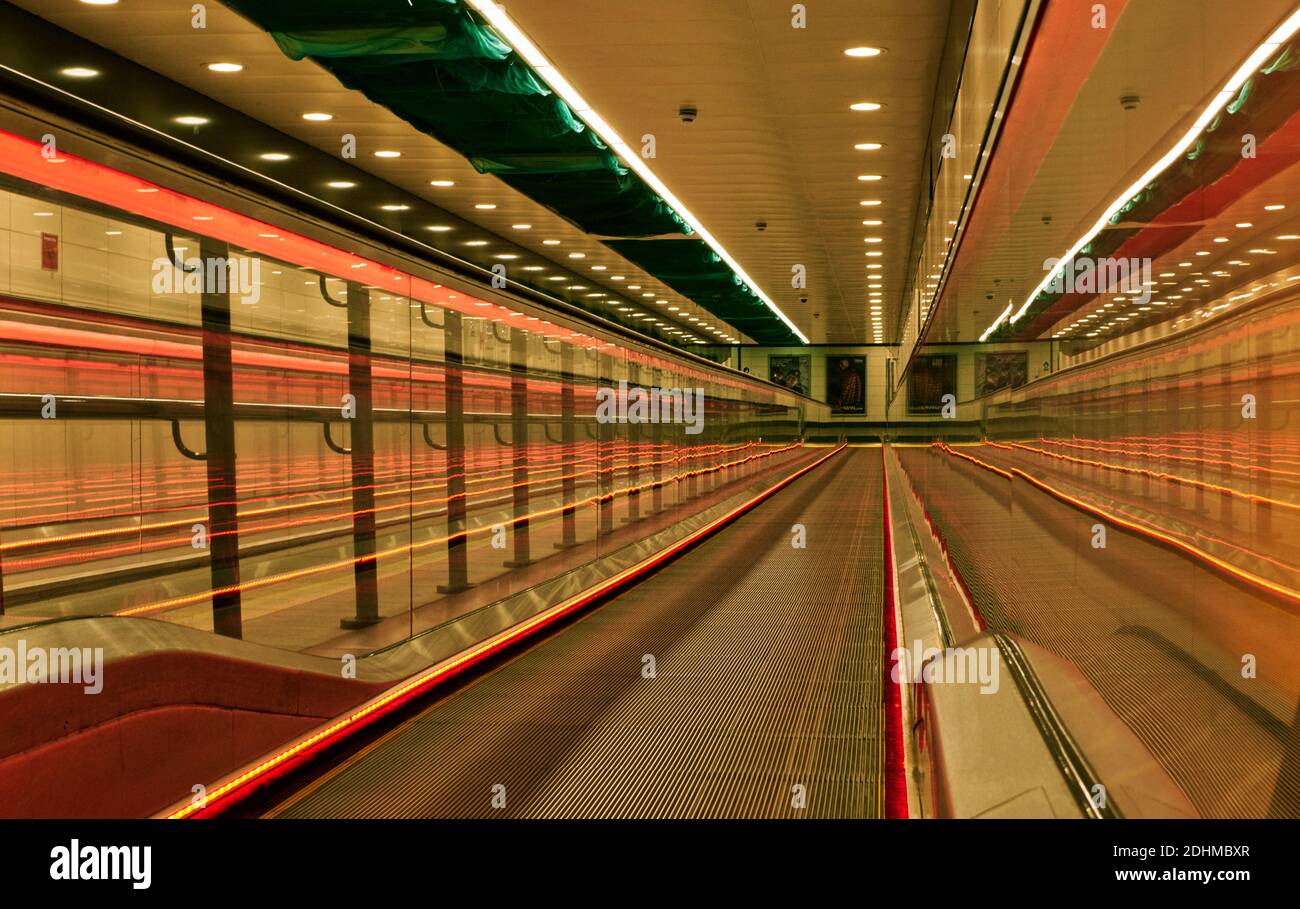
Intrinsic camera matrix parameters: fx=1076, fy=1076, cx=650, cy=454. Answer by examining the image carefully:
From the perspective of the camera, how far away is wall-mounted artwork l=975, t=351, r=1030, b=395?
5426 millimetres

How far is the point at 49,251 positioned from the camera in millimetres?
3172

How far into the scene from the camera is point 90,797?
308 centimetres

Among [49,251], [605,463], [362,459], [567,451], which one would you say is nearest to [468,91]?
[567,451]

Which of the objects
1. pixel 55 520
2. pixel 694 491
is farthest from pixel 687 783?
pixel 694 491

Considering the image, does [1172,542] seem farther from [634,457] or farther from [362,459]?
[634,457]

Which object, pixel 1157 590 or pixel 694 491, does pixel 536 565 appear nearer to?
pixel 1157 590

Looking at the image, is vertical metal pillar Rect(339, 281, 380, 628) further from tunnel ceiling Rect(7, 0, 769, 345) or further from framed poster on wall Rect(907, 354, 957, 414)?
framed poster on wall Rect(907, 354, 957, 414)

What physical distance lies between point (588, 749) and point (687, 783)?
582 millimetres

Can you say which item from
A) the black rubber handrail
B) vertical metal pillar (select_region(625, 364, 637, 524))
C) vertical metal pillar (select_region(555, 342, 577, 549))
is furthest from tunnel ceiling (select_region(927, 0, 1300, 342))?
vertical metal pillar (select_region(625, 364, 637, 524))

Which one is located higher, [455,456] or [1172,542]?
[455,456]

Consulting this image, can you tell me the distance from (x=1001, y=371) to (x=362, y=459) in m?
3.72

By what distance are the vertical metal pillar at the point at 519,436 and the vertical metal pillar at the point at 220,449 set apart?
11.2 ft

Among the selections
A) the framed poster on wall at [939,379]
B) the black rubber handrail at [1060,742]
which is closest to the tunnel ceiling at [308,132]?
the black rubber handrail at [1060,742]

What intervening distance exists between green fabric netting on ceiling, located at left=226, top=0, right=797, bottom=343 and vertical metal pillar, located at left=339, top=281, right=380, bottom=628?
358 centimetres
